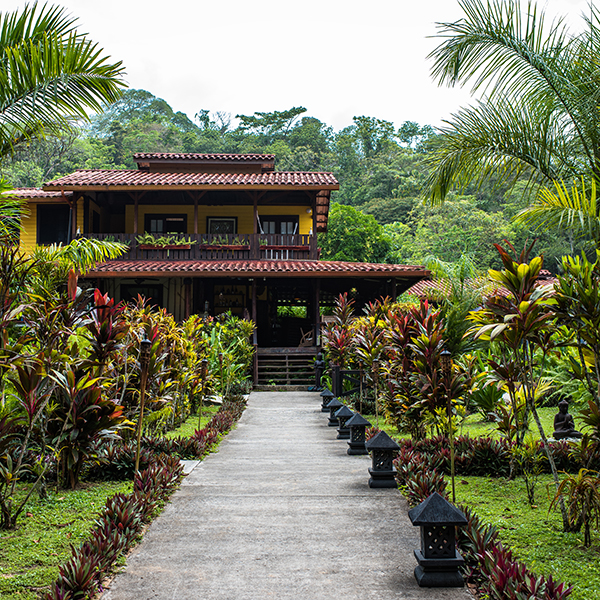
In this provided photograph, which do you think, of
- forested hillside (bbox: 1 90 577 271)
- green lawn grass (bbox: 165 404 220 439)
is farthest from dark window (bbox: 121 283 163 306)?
green lawn grass (bbox: 165 404 220 439)

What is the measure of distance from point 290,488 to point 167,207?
15953mm

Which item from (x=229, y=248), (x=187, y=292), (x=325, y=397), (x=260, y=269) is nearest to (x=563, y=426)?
(x=325, y=397)

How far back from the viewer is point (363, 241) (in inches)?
1098

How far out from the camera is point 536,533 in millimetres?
3586

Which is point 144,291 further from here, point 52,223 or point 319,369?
point 319,369

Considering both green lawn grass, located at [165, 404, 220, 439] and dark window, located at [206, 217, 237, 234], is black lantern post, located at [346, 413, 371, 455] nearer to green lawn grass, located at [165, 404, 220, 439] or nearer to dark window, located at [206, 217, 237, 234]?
green lawn grass, located at [165, 404, 220, 439]

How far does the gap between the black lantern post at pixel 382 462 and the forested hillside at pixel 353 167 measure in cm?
1541

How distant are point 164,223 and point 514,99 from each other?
1485cm

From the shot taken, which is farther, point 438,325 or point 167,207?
point 167,207

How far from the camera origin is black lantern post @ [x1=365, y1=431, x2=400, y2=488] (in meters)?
4.72

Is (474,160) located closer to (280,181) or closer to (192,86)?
(280,181)

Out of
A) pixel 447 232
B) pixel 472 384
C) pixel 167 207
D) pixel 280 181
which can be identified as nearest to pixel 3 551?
pixel 472 384

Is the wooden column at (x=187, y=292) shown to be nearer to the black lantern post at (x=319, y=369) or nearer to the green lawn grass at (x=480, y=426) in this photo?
the black lantern post at (x=319, y=369)

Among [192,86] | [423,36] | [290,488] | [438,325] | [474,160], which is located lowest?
[290,488]
